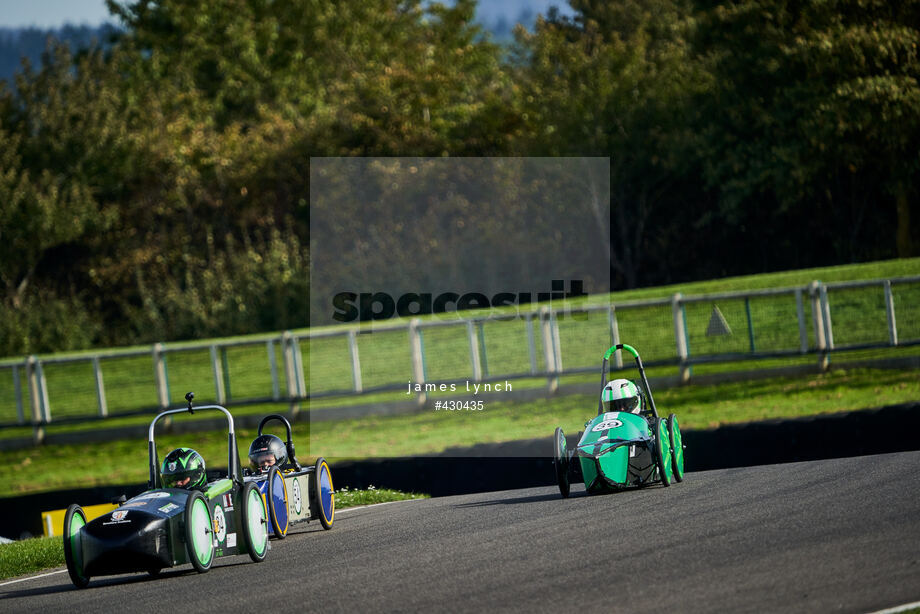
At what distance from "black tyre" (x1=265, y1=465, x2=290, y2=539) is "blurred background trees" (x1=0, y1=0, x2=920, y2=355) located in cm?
2224

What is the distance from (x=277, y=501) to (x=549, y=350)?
43.3 feet

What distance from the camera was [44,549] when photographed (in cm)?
1298

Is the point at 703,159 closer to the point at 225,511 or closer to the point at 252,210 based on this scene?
the point at 252,210

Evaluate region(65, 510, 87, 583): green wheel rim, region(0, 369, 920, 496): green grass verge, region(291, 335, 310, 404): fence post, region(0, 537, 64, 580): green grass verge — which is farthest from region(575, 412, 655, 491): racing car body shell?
region(291, 335, 310, 404): fence post

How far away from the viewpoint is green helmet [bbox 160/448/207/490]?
9961 mm

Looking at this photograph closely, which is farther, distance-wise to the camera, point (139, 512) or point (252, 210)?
point (252, 210)

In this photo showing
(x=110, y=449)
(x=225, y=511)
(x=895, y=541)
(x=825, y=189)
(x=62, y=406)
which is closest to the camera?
(x=895, y=541)

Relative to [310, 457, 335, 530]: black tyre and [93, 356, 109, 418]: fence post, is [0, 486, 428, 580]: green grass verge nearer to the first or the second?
[310, 457, 335, 530]: black tyre

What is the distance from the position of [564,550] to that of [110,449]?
1783 cm

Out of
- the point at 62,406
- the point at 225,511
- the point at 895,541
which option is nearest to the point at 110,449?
the point at 62,406

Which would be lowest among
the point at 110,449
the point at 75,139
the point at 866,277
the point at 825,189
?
the point at 110,449

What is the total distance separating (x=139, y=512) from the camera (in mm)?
9102

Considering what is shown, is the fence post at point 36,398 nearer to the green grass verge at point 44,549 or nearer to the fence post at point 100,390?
the fence post at point 100,390

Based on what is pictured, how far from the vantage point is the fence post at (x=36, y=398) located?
25.6m
